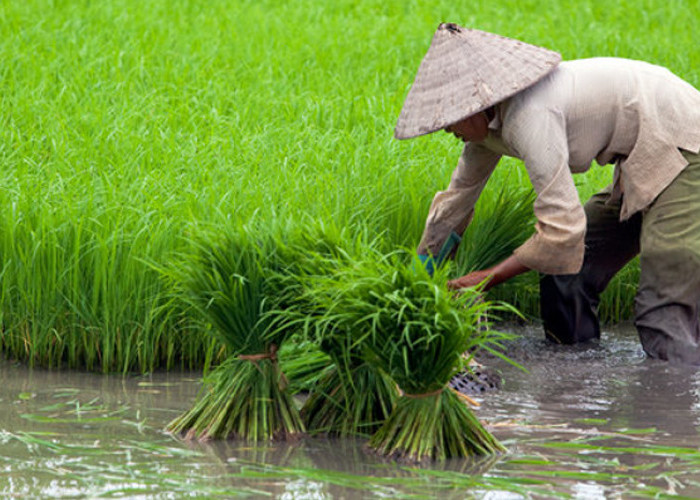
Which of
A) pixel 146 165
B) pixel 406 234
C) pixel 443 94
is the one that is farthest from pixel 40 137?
pixel 443 94

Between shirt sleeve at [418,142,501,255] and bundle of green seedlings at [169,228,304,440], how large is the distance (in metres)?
1.16

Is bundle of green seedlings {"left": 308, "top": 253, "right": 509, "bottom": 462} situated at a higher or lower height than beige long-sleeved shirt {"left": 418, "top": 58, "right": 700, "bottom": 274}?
lower

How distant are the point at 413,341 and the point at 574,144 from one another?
4.39 feet

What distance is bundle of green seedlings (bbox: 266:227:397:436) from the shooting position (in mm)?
3113

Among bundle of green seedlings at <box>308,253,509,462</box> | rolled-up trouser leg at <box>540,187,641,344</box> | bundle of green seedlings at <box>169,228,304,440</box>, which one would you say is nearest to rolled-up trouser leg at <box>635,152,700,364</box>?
rolled-up trouser leg at <box>540,187,641,344</box>

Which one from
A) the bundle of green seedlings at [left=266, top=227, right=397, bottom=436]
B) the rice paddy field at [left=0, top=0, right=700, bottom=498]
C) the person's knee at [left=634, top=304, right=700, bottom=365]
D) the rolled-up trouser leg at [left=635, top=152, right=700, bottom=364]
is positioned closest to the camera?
the rice paddy field at [left=0, top=0, right=700, bottom=498]

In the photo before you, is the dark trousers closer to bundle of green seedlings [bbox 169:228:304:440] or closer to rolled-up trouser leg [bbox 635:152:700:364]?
rolled-up trouser leg [bbox 635:152:700:364]

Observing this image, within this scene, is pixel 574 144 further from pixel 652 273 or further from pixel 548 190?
pixel 652 273

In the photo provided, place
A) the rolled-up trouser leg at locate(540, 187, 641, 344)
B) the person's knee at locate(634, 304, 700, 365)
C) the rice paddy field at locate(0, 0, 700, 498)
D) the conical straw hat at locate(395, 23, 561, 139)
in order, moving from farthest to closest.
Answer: the rolled-up trouser leg at locate(540, 187, 641, 344) → the person's knee at locate(634, 304, 700, 365) → the conical straw hat at locate(395, 23, 561, 139) → the rice paddy field at locate(0, 0, 700, 498)

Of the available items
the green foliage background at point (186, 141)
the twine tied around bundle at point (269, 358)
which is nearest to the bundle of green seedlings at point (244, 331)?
the twine tied around bundle at point (269, 358)

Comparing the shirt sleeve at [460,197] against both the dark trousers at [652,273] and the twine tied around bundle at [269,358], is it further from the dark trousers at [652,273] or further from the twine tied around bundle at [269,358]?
the twine tied around bundle at [269,358]

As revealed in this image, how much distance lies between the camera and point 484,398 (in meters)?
3.80

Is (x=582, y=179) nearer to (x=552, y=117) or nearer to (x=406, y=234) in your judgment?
(x=406, y=234)

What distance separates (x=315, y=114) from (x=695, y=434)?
10.7 ft
